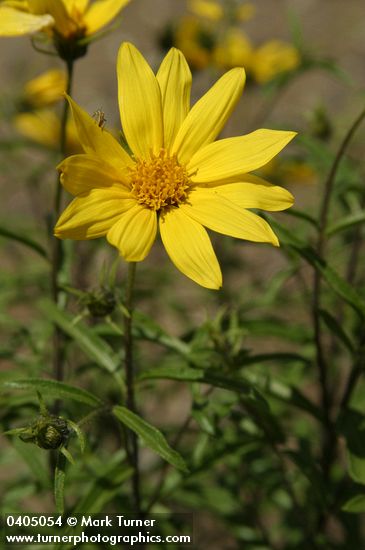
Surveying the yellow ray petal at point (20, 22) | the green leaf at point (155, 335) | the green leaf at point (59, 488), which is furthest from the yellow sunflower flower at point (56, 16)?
the green leaf at point (59, 488)

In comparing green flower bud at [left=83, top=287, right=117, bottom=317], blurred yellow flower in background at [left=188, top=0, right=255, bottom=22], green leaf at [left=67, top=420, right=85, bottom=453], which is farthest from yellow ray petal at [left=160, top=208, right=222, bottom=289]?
blurred yellow flower in background at [left=188, top=0, right=255, bottom=22]

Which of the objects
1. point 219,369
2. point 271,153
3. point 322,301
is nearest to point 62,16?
point 271,153

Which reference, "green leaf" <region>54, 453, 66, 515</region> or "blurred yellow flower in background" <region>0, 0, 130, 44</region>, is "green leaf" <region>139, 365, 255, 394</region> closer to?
"green leaf" <region>54, 453, 66, 515</region>

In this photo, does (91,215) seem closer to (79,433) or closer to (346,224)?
(79,433)

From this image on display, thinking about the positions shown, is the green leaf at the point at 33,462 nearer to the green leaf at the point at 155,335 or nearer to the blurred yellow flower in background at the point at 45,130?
the green leaf at the point at 155,335

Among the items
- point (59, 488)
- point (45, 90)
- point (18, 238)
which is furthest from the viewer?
point (45, 90)

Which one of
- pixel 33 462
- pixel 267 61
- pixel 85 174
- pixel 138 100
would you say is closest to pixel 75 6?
pixel 138 100

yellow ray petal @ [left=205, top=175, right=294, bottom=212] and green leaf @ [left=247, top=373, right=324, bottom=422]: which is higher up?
yellow ray petal @ [left=205, top=175, right=294, bottom=212]
